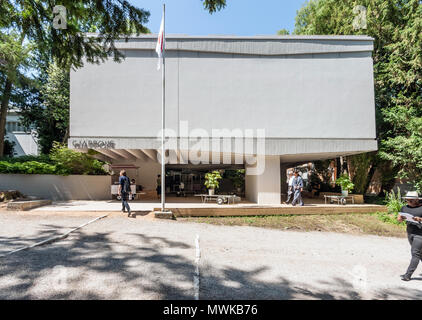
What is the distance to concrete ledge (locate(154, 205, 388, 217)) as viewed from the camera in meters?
9.83

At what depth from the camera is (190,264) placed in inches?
181

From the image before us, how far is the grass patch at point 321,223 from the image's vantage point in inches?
340

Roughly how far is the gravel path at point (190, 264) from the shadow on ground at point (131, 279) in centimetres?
2

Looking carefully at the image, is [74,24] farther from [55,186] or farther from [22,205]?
[55,186]

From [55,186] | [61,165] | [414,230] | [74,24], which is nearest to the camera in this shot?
[414,230]

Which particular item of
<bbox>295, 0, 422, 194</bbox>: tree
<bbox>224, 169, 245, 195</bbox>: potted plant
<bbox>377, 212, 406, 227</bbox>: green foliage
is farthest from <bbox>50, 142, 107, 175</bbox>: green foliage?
<bbox>295, 0, 422, 194</bbox>: tree

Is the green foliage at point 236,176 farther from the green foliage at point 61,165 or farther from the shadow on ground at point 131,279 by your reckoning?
the shadow on ground at point 131,279

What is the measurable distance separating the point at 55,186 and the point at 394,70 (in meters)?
22.2

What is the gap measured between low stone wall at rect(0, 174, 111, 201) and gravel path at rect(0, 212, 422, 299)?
5916mm

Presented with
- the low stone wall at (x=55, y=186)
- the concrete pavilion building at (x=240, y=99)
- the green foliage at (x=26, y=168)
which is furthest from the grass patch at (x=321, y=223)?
the green foliage at (x=26, y=168)

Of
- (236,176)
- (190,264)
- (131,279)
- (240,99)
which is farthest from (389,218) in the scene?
(236,176)

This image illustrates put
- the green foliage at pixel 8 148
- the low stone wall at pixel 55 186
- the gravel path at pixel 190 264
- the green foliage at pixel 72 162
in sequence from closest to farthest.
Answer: the gravel path at pixel 190 264 < the low stone wall at pixel 55 186 < the green foliage at pixel 72 162 < the green foliage at pixel 8 148
